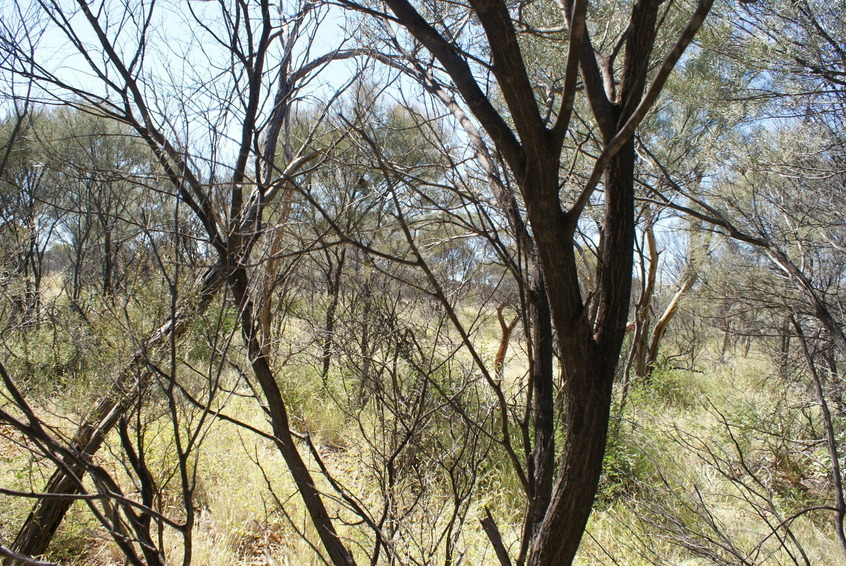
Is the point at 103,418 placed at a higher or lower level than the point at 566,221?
lower

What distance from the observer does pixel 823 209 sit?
4555 millimetres

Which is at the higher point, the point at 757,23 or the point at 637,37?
the point at 757,23

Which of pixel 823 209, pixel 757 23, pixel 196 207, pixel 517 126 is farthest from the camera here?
pixel 823 209

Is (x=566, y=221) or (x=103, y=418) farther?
(x=103, y=418)

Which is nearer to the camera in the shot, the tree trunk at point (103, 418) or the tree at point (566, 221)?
the tree at point (566, 221)

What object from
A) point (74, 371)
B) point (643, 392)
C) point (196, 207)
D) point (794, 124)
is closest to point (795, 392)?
point (643, 392)

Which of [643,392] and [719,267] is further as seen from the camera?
[719,267]

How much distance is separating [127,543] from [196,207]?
0.94 metres

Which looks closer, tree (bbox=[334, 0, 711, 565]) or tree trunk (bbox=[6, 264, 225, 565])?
tree (bbox=[334, 0, 711, 565])

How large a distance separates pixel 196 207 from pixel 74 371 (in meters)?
5.28

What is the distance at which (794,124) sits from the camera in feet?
15.4

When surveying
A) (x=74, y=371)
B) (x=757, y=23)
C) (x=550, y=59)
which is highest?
(x=757, y=23)

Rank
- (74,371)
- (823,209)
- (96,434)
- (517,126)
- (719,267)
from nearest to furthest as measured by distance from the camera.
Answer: (517,126)
(96,434)
(823,209)
(74,371)
(719,267)

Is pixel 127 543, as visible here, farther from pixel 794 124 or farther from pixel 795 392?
pixel 795 392
